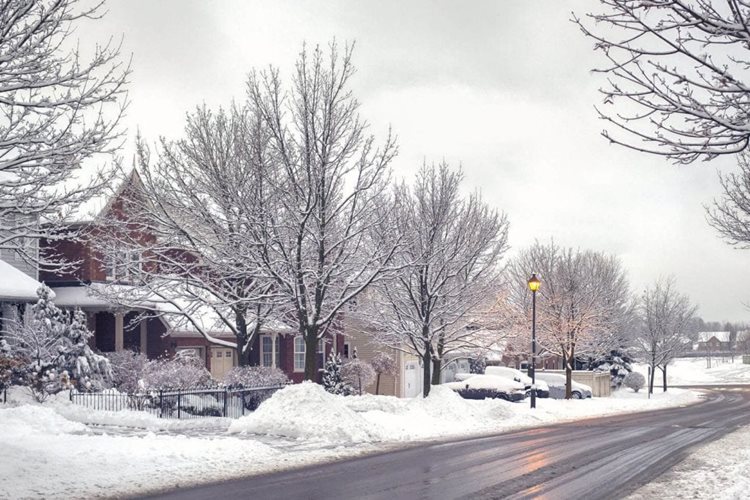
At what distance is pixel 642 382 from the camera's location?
59.8 m

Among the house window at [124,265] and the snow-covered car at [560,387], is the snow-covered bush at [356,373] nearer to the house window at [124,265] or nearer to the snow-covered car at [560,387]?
the house window at [124,265]

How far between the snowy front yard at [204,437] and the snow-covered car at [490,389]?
8368 millimetres

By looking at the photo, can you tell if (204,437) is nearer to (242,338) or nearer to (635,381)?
(242,338)

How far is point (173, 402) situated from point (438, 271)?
11068 mm

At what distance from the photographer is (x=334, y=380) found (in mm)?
37000

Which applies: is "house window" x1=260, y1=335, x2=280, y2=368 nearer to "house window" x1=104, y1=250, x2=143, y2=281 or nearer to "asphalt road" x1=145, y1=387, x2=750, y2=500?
"house window" x1=104, y1=250, x2=143, y2=281

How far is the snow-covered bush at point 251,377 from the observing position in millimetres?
26625

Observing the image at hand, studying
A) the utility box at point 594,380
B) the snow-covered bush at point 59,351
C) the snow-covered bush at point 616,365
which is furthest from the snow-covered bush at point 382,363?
the snow-covered bush at point 616,365

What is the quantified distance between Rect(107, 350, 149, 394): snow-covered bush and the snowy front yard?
4.27 metres

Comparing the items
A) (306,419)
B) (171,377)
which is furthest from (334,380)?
(306,419)

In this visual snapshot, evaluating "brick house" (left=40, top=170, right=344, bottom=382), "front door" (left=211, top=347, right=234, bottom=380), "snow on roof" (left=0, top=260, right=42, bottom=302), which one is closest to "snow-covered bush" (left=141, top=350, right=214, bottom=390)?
"brick house" (left=40, top=170, right=344, bottom=382)

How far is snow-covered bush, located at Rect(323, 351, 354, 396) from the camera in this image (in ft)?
120

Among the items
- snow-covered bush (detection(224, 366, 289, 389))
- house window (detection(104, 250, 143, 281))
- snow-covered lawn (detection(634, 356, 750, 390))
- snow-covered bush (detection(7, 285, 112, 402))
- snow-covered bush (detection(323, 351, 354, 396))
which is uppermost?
house window (detection(104, 250, 143, 281))

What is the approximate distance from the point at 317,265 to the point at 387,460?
8215 mm
